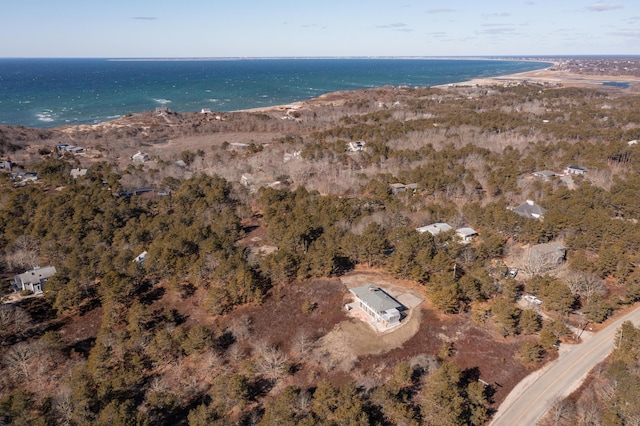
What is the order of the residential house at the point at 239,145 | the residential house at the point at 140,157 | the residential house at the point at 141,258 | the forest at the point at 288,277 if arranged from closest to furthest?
the forest at the point at 288,277, the residential house at the point at 141,258, the residential house at the point at 140,157, the residential house at the point at 239,145

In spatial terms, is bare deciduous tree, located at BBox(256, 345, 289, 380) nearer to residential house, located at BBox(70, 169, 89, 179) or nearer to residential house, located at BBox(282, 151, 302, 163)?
residential house, located at BBox(282, 151, 302, 163)


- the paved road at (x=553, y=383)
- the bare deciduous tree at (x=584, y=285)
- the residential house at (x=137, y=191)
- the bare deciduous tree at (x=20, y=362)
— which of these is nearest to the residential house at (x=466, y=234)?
the bare deciduous tree at (x=584, y=285)

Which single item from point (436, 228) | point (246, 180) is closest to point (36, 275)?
point (246, 180)

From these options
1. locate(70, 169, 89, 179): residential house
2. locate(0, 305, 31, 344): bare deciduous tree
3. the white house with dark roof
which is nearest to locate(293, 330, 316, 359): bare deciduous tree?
locate(0, 305, 31, 344): bare deciduous tree

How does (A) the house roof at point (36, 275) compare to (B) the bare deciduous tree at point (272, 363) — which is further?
(A) the house roof at point (36, 275)

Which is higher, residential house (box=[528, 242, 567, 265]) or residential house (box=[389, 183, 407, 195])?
residential house (box=[389, 183, 407, 195])

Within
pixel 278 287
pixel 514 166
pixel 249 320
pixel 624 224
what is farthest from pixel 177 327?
pixel 514 166

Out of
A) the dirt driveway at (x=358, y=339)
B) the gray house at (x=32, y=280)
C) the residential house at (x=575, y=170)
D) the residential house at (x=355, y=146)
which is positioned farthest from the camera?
the residential house at (x=355, y=146)

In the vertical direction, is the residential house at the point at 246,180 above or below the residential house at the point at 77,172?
below

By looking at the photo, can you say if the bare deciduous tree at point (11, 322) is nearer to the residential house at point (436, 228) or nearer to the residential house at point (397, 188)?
the residential house at point (436, 228)
